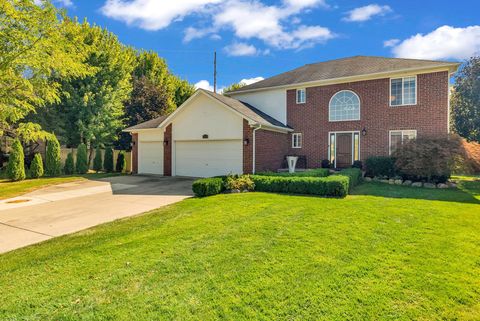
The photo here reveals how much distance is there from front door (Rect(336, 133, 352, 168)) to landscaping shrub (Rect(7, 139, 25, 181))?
1783cm

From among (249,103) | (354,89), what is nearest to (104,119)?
(249,103)

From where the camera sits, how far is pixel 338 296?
127 inches

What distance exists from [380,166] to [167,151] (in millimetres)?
11586

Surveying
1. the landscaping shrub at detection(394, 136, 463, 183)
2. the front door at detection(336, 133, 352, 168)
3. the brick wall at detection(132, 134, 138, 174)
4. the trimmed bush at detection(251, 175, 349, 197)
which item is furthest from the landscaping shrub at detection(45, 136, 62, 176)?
the landscaping shrub at detection(394, 136, 463, 183)

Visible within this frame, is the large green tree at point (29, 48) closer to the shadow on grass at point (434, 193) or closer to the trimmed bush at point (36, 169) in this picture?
the trimmed bush at point (36, 169)

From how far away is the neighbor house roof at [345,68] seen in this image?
526 inches

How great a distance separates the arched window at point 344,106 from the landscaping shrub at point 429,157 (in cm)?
374

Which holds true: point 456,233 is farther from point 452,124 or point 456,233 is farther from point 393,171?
point 452,124

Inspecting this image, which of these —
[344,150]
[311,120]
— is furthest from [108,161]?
[344,150]

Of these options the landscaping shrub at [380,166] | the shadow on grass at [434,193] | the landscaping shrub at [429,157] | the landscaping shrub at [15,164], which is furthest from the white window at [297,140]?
the landscaping shrub at [15,164]

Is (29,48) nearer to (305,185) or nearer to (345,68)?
(305,185)

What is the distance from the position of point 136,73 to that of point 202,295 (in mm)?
30201

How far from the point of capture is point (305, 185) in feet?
30.5

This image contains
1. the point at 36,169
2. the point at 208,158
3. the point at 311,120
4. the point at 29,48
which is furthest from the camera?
the point at 36,169
